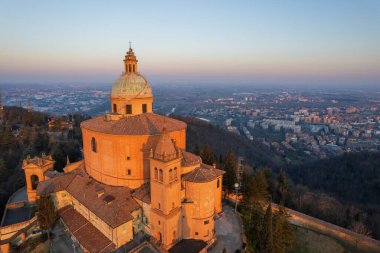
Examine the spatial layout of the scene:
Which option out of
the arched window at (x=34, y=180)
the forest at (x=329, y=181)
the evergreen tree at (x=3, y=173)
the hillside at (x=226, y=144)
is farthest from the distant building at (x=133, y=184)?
the hillside at (x=226, y=144)

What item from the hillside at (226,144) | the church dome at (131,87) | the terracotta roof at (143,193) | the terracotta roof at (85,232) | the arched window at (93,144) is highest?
the church dome at (131,87)

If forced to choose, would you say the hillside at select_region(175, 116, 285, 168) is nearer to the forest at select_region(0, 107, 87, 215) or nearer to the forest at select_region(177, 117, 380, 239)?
the forest at select_region(177, 117, 380, 239)

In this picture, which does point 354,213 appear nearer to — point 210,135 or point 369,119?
point 210,135

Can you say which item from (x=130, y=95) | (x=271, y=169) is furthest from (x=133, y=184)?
(x=271, y=169)

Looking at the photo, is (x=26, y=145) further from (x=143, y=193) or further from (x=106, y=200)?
(x=143, y=193)

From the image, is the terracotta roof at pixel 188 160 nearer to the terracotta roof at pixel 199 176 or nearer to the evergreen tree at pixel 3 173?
the terracotta roof at pixel 199 176

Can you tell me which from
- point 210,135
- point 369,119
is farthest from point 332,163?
point 369,119
